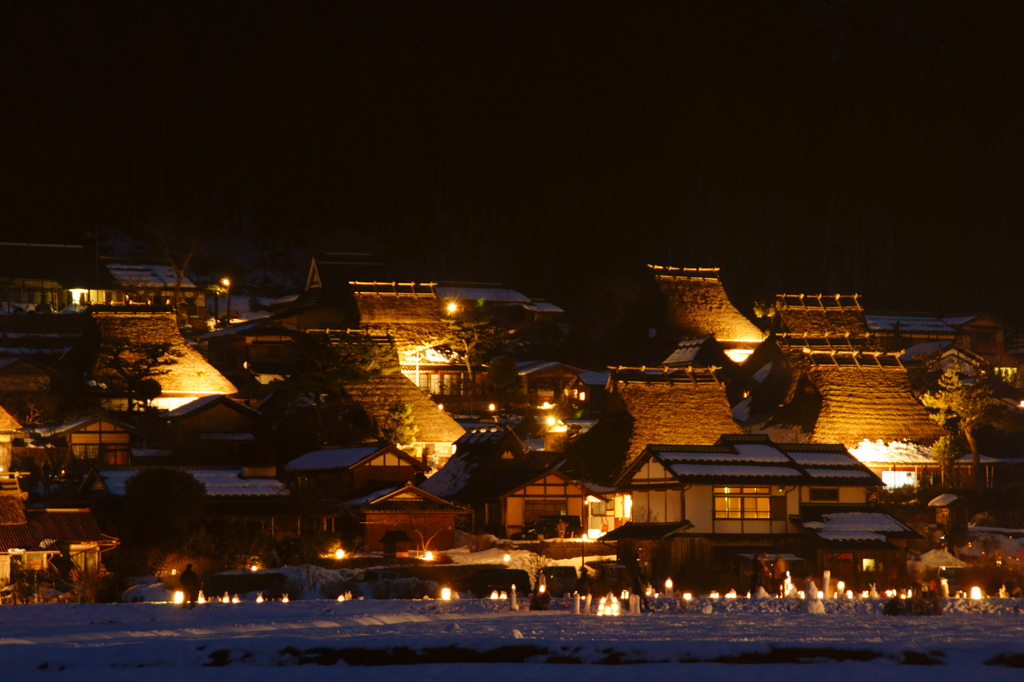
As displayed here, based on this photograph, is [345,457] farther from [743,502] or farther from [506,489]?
[743,502]

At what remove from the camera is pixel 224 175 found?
7131cm

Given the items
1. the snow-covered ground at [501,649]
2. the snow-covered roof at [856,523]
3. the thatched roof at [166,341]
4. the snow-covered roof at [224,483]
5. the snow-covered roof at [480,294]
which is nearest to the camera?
the snow-covered ground at [501,649]

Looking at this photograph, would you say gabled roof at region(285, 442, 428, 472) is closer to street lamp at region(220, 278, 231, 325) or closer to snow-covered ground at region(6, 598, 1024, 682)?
snow-covered ground at region(6, 598, 1024, 682)

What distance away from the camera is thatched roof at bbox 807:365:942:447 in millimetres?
35875

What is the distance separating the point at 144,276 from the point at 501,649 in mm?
43732

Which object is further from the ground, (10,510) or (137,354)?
(137,354)

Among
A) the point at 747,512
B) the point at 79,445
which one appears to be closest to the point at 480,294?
the point at 79,445

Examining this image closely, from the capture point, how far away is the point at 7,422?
33.5 metres

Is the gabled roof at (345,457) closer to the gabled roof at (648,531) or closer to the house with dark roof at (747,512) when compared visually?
the house with dark roof at (747,512)

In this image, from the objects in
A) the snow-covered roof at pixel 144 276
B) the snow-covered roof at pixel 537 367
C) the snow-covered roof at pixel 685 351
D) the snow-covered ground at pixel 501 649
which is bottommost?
the snow-covered ground at pixel 501 649

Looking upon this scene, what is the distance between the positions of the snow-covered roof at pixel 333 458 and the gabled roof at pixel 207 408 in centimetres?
349

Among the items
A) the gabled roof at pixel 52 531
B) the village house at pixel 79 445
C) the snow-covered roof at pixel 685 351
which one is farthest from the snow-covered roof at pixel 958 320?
the gabled roof at pixel 52 531

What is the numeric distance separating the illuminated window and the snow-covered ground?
1136cm

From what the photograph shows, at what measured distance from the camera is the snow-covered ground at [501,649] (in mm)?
14133
